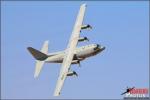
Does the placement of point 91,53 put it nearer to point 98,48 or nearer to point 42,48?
point 98,48

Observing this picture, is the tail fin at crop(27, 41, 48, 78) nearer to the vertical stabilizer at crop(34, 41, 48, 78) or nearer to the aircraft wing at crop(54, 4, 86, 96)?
the vertical stabilizer at crop(34, 41, 48, 78)

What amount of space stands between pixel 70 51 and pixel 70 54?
2.43m

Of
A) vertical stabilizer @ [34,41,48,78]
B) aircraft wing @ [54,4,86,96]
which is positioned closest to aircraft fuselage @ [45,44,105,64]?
aircraft wing @ [54,4,86,96]

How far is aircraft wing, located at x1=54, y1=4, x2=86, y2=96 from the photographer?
15700 centimetres

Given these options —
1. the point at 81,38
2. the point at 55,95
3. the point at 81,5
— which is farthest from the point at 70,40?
the point at 55,95

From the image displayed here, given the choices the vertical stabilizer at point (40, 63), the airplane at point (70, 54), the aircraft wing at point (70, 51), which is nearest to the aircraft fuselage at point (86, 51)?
the airplane at point (70, 54)

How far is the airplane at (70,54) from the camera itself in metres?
163

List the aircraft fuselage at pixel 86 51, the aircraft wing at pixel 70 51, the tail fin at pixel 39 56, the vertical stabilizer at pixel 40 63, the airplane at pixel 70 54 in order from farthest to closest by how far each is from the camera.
Result: the tail fin at pixel 39 56, the vertical stabilizer at pixel 40 63, the aircraft fuselage at pixel 86 51, the airplane at pixel 70 54, the aircraft wing at pixel 70 51

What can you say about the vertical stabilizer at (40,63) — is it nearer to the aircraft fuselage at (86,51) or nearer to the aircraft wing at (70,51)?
the aircraft wing at (70,51)

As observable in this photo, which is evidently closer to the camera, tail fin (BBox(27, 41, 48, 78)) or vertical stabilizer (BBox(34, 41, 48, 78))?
vertical stabilizer (BBox(34, 41, 48, 78))

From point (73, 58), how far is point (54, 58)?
10.0 meters

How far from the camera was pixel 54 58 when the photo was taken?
7072 inches

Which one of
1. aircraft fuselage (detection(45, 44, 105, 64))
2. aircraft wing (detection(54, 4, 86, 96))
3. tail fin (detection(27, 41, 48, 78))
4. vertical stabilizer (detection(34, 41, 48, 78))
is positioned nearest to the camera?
aircraft wing (detection(54, 4, 86, 96))

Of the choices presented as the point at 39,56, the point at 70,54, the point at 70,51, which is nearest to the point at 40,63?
the point at 39,56
